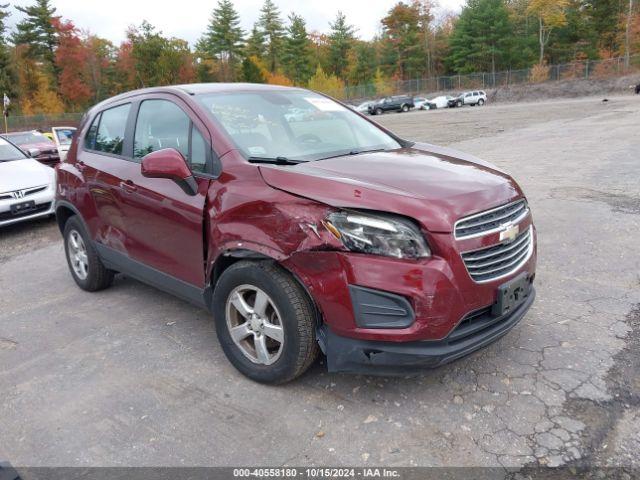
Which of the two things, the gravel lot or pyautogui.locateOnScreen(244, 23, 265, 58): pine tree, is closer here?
the gravel lot

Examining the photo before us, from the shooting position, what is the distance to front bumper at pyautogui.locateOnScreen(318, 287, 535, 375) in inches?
109

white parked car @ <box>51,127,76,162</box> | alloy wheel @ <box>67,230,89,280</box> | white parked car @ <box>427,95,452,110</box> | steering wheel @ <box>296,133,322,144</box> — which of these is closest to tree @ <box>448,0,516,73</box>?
white parked car @ <box>427,95,452,110</box>

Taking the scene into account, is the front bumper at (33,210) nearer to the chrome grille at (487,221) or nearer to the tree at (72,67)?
the chrome grille at (487,221)

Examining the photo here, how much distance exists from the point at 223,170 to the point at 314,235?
885 millimetres

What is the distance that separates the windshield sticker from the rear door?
109cm

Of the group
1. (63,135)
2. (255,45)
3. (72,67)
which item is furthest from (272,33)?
(63,135)

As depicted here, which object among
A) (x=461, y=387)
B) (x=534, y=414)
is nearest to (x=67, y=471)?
(x=461, y=387)

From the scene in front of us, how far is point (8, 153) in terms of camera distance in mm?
9359

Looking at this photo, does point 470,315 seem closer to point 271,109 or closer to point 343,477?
point 343,477

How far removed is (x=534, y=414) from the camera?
9.53 feet

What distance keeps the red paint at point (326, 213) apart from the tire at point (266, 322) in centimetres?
11

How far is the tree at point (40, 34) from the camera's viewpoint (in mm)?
65938

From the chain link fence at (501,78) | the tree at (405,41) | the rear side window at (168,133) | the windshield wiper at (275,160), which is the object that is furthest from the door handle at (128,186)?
the tree at (405,41)

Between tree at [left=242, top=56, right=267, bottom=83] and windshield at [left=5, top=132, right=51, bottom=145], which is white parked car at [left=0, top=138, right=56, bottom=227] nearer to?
windshield at [left=5, top=132, right=51, bottom=145]
